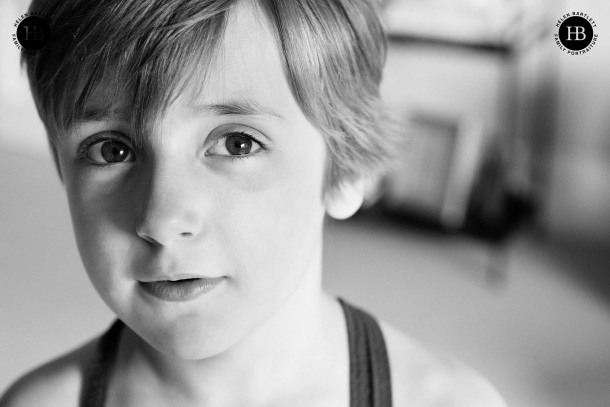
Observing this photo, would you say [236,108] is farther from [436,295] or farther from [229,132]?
[436,295]

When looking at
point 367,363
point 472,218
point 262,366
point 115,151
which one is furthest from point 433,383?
point 472,218

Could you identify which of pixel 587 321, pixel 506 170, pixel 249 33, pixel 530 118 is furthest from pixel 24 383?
pixel 530 118

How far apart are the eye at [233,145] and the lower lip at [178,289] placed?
96 mm

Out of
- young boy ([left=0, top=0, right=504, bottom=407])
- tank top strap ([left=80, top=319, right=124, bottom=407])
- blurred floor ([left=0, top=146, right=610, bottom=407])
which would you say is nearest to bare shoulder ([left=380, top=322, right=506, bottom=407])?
young boy ([left=0, top=0, right=504, bottom=407])

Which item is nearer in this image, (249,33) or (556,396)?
(249,33)

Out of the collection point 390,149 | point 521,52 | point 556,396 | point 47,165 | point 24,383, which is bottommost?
point 556,396

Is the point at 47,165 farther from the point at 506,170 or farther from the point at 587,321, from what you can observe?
the point at 587,321

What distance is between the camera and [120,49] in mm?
508

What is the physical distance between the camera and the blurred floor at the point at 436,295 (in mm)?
1245

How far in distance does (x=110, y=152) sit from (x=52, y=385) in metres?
0.27

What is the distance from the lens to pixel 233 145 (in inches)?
20.5

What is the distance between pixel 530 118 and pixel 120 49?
5.10 feet

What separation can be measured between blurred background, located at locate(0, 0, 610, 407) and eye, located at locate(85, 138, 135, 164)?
2.54 feet

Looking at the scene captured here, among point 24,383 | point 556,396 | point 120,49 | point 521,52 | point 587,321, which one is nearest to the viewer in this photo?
point 120,49
